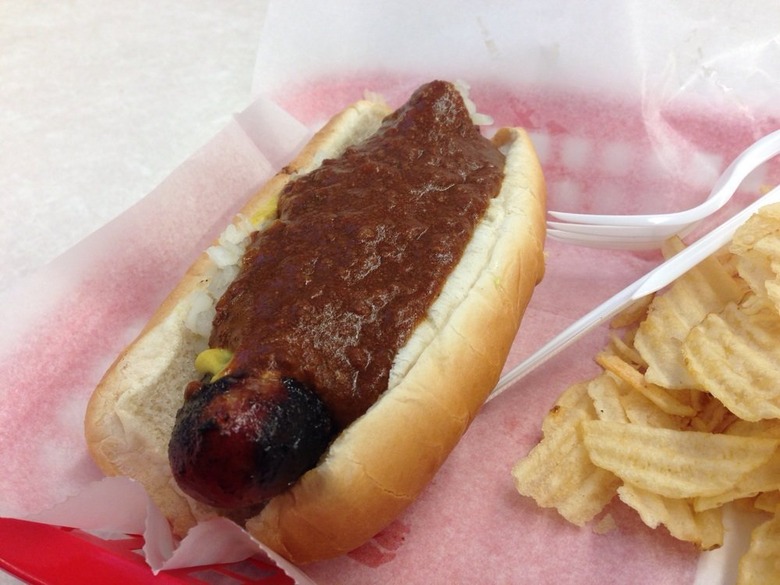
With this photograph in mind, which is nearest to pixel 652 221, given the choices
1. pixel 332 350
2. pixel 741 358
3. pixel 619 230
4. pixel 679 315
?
pixel 619 230

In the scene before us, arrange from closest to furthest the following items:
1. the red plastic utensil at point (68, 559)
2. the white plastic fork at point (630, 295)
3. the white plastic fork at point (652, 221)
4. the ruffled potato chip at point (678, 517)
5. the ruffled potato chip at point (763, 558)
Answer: the red plastic utensil at point (68, 559) < the ruffled potato chip at point (763, 558) < the ruffled potato chip at point (678, 517) < the white plastic fork at point (630, 295) < the white plastic fork at point (652, 221)

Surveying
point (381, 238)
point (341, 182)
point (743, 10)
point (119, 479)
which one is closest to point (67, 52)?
point (341, 182)

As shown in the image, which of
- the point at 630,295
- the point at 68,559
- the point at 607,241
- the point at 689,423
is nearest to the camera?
the point at 68,559

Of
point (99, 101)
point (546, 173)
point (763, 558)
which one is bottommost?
point (763, 558)

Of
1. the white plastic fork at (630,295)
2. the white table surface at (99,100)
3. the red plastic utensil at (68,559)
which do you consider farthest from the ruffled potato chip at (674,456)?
the white table surface at (99,100)

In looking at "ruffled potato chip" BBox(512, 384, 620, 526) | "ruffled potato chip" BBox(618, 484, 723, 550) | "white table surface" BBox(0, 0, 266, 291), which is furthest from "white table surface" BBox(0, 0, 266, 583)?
"ruffled potato chip" BBox(618, 484, 723, 550)

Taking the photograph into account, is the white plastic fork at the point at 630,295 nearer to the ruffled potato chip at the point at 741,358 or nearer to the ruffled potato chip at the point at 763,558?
the ruffled potato chip at the point at 741,358

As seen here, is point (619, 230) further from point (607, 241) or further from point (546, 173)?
point (546, 173)
